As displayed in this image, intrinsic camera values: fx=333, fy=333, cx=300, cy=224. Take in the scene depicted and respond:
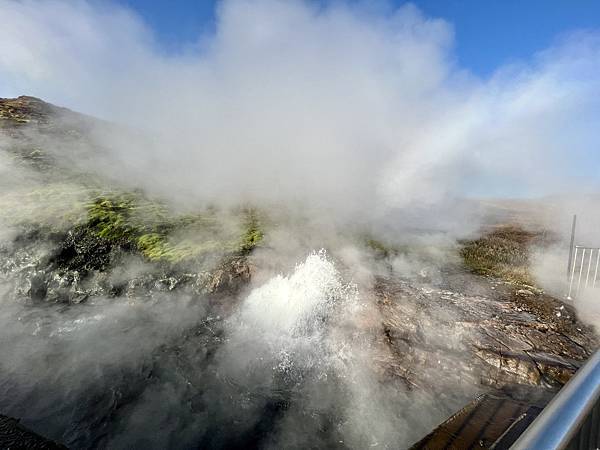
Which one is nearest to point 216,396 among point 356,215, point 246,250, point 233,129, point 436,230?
point 246,250

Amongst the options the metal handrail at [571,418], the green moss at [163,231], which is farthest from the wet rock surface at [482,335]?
the green moss at [163,231]

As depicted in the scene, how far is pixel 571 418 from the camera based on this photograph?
1.06 meters

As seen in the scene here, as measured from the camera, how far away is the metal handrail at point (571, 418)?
98 centimetres

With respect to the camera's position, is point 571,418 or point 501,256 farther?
point 501,256

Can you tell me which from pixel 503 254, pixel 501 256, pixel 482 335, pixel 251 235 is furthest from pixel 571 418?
pixel 503 254

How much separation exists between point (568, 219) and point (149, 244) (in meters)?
13.6

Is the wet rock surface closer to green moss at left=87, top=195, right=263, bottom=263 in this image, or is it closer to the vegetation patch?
the vegetation patch

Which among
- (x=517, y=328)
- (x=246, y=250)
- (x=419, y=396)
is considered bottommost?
(x=419, y=396)

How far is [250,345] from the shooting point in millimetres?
5375

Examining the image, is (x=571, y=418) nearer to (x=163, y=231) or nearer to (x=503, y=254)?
(x=163, y=231)

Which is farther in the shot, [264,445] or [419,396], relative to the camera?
[419,396]

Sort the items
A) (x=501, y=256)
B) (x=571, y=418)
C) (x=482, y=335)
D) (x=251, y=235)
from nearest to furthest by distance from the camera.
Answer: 1. (x=571, y=418)
2. (x=482, y=335)
3. (x=251, y=235)
4. (x=501, y=256)

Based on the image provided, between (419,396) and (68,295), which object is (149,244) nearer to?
(68,295)

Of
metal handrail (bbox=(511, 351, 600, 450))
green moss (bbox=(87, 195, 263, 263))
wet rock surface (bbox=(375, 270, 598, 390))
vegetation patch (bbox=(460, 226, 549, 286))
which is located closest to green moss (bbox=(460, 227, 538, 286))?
vegetation patch (bbox=(460, 226, 549, 286))
